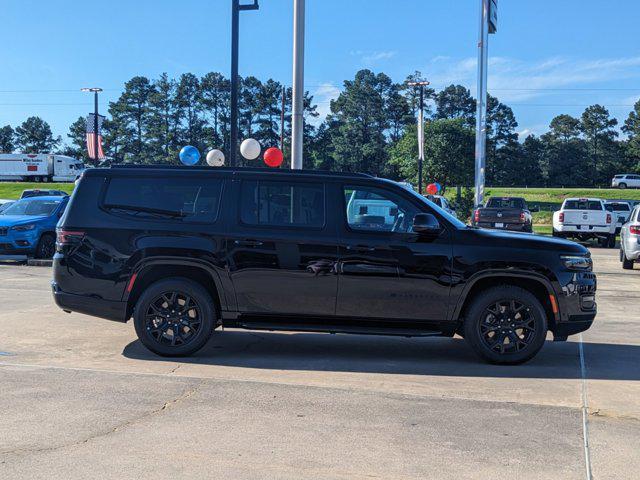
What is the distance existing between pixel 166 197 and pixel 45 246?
1139 centimetres

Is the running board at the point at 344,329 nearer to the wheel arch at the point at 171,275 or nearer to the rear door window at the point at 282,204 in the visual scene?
the wheel arch at the point at 171,275

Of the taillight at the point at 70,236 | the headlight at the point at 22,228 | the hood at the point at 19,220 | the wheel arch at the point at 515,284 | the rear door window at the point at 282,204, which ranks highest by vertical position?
the rear door window at the point at 282,204

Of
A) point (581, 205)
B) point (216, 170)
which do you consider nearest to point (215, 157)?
point (216, 170)

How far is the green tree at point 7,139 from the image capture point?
376ft

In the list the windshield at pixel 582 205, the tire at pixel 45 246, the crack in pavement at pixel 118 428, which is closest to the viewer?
the crack in pavement at pixel 118 428

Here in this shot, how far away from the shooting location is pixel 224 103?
92.8m

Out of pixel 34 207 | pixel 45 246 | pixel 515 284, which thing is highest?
pixel 34 207

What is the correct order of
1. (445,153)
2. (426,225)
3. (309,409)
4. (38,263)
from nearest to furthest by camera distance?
1. (309,409)
2. (426,225)
3. (38,263)
4. (445,153)

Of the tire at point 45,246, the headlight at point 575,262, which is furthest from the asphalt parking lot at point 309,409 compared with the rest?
the tire at point 45,246

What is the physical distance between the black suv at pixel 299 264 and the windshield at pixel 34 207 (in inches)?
439

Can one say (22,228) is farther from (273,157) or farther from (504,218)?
(504,218)

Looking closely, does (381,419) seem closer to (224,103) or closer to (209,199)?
(209,199)

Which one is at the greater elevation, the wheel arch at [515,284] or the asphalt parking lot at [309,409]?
the wheel arch at [515,284]

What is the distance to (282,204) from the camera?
668 cm
